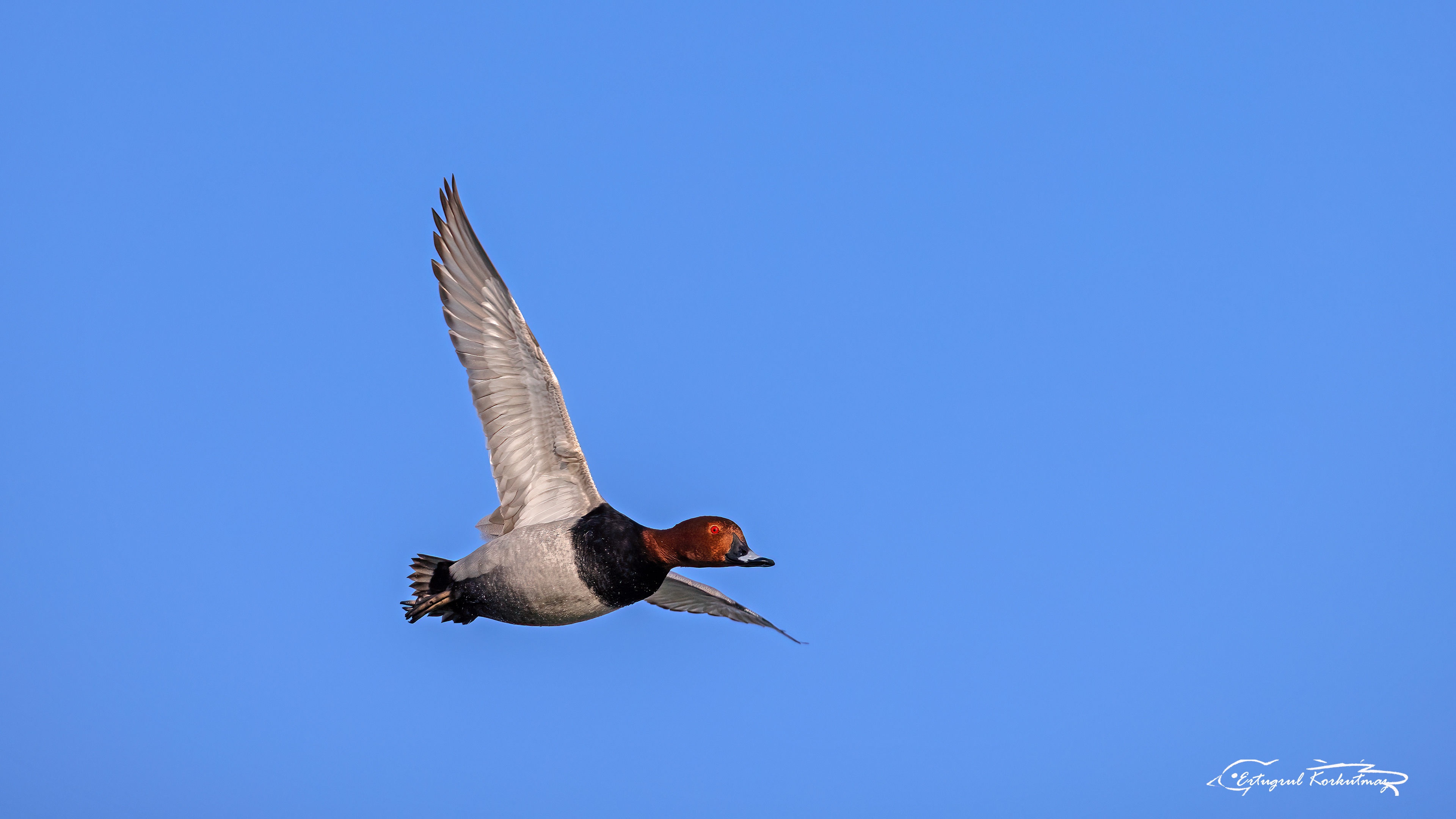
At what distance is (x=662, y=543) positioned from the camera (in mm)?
12906

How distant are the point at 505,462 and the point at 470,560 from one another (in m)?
1.16

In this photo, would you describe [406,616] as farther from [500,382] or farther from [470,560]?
[500,382]

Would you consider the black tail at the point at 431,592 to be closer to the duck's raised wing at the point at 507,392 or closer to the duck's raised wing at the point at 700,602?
the duck's raised wing at the point at 507,392

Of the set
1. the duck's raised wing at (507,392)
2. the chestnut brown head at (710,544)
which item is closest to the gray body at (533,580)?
the duck's raised wing at (507,392)

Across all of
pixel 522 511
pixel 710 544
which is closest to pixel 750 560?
pixel 710 544

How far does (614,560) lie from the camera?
42.7 feet

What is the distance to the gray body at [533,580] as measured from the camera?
13094 mm

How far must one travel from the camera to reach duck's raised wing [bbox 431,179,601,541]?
531 inches

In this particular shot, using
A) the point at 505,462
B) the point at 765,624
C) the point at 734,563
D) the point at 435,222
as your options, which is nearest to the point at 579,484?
the point at 505,462

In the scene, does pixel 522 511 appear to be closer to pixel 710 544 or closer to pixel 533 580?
pixel 533 580

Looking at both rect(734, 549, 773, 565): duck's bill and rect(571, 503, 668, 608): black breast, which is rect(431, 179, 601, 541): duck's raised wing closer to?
rect(571, 503, 668, 608): black breast

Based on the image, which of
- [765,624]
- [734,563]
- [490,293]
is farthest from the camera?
[765,624]

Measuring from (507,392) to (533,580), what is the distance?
2094mm

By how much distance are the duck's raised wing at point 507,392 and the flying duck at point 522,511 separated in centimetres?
1
